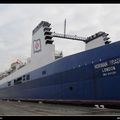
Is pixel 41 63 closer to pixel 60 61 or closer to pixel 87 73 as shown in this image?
pixel 60 61

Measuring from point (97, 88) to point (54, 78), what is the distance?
8.04m

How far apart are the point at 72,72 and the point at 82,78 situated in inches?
73.1

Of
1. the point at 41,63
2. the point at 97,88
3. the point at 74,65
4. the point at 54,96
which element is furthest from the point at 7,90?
the point at 97,88

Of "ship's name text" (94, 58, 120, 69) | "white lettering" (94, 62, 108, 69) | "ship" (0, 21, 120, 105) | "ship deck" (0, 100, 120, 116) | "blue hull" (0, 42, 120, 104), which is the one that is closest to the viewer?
"ship deck" (0, 100, 120, 116)

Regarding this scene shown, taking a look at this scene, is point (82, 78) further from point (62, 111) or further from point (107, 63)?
point (62, 111)

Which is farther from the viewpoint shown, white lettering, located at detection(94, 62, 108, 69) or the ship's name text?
white lettering, located at detection(94, 62, 108, 69)

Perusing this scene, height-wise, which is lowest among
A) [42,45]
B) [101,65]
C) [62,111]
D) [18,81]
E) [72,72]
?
[62,111]

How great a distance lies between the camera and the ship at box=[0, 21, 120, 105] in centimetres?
1925

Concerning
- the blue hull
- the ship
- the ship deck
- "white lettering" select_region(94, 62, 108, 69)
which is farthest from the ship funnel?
the ship deck

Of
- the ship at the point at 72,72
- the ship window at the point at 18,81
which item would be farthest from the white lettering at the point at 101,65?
the ship window at the point at 18,81

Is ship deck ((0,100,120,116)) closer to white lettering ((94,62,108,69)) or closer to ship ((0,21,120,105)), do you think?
ship ((0,21,120,105))

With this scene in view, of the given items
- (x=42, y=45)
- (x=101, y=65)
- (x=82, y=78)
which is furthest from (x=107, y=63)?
(x=42, y=45)

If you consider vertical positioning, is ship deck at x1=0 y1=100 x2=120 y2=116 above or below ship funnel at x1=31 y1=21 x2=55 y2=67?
below

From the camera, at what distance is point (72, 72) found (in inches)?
941
